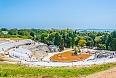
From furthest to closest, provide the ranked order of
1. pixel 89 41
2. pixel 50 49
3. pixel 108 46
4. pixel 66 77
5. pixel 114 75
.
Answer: pixel 89 41 → pixel 50 49 → pixel 108 46 → pixel 66 77 → pixel 114 75

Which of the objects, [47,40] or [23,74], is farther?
[47,40]

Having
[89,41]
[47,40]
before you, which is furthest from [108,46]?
[47,40]

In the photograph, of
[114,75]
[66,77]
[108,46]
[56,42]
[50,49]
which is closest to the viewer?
[114,75]

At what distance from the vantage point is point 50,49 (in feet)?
225

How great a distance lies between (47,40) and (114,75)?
6735cm

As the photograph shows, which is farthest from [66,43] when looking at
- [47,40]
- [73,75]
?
[73,75]

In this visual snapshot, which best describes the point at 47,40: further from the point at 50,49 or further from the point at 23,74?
the point at 23,74

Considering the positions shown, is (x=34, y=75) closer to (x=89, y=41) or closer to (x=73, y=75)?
(x=73, y=75)

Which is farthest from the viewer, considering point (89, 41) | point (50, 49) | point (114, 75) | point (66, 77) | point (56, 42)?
point (89, 41)

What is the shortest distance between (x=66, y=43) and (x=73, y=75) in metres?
58.0

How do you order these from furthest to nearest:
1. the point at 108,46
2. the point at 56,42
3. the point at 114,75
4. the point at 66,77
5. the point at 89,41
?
the point at 89,41
the point at 56,42
the point at 108,46
the point at 66,77
the point at 114,75

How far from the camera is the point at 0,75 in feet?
60.7

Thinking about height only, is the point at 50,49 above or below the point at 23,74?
below

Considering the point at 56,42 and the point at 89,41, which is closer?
the point at 56,42
